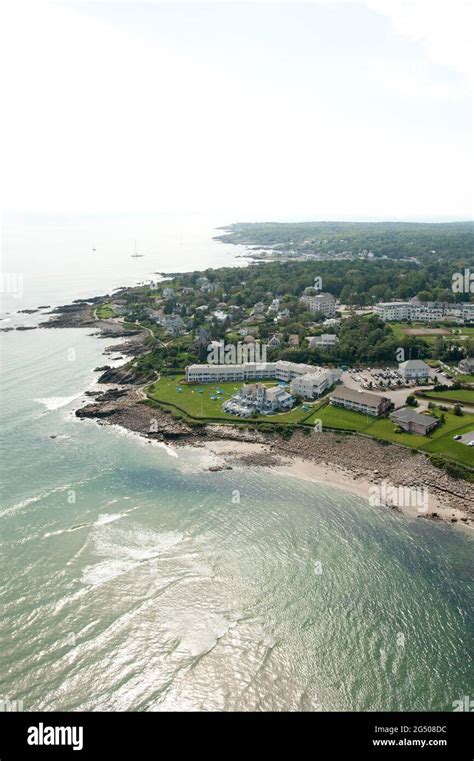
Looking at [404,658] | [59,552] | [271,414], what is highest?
[271,414]

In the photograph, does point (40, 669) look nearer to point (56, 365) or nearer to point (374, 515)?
point (374, 515)

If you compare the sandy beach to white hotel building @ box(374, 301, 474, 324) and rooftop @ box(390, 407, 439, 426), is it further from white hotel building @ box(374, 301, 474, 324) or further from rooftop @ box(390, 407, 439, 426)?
white hotel building @ box(374, 301, 474, 324)

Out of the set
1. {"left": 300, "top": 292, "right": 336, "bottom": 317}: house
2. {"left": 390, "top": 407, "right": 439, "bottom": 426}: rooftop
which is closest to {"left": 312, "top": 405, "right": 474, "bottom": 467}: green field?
{"left": 390, "top": 407, "right": 439, "bottom": 426}: rooftop

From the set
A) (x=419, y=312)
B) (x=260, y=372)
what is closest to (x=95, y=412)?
(x=260, y=372)

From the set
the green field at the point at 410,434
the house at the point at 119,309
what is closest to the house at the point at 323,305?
the house at the point at 119,309

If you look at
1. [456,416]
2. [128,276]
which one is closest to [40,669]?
[456,416]

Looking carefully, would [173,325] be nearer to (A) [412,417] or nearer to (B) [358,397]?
(B) [358,397]

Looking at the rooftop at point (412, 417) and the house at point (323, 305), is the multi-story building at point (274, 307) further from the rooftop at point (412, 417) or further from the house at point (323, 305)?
the rooftop at point (412, 417)
